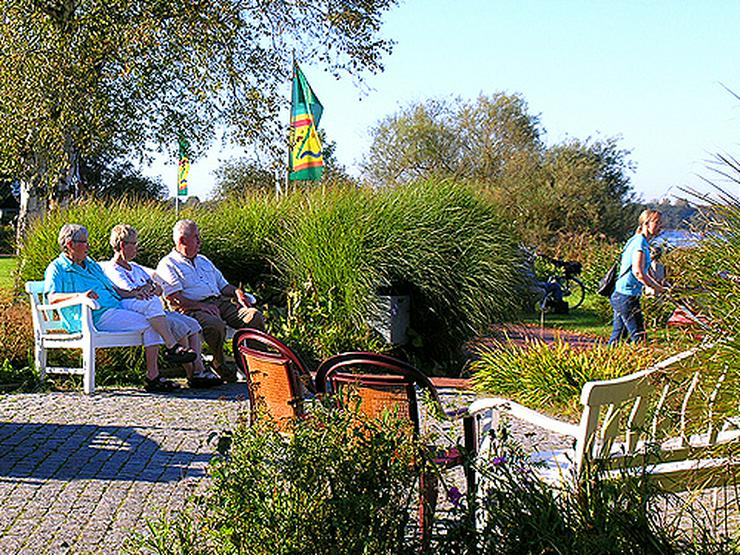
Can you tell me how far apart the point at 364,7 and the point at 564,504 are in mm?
13099

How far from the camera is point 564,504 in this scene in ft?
10.5

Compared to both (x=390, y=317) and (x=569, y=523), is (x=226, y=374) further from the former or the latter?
(x=569, y=523)

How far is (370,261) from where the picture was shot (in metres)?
8.95

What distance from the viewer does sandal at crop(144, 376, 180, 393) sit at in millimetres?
7477

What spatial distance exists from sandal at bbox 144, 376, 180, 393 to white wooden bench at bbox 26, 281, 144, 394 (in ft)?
1.03

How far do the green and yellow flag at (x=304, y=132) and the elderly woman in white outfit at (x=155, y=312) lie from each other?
667 centimetres

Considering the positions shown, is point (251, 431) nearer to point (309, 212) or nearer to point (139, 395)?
point (139, 395)

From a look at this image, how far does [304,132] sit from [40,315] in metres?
7.62

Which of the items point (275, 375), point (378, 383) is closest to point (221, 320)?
point (275, 375)

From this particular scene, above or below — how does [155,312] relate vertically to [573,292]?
above

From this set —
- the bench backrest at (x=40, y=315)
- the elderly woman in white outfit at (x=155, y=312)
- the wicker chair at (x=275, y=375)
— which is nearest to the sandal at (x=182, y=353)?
the elderly woman in white outfit at (x=155, y=312)

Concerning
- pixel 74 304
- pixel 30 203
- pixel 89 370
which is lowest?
pixel 89 370

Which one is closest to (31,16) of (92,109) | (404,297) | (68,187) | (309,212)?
(92,109)

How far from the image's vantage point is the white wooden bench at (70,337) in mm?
7352
